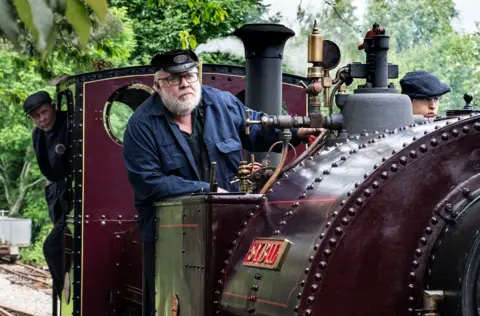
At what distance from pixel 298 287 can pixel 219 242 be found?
0.84m

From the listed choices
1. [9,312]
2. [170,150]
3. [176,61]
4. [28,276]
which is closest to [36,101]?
[176,61]

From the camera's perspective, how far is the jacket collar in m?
A: 4.93

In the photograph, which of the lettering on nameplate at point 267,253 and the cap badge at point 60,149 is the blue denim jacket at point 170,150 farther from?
the cap badge at point 60,149

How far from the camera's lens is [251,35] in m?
5.98

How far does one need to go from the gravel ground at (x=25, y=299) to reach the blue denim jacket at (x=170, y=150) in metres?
9.69

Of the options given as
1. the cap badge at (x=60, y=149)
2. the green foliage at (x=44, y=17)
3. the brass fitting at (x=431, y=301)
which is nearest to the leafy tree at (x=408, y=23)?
the cap badge at (x=60, y=149)

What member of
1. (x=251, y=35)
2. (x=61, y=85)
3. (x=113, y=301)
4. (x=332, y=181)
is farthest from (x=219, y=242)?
(x=61, y=85)

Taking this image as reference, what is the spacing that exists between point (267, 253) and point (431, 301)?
0.66 meters

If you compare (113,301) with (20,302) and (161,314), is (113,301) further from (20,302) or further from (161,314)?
(20,302)

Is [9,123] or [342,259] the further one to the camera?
[9,123]

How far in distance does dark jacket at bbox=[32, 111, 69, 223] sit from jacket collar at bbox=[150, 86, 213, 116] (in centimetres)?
245

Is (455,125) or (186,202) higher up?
(455,125)

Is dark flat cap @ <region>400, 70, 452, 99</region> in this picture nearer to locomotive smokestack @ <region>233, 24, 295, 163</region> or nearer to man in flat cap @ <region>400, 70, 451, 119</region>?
man in flat cap @ <region>400, 70, 451, 119</region>

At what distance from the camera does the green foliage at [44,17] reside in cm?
165
